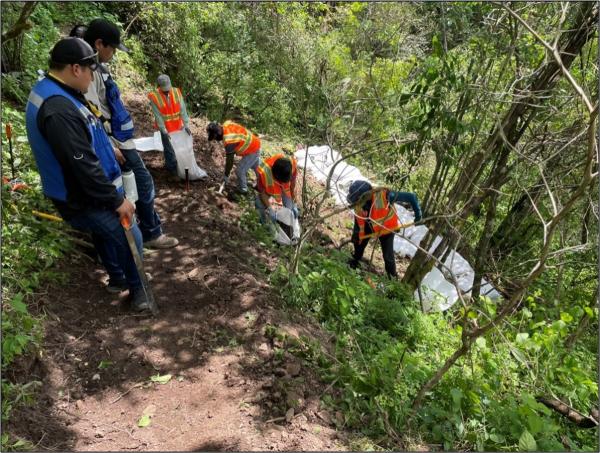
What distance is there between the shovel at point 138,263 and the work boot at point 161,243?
83cm

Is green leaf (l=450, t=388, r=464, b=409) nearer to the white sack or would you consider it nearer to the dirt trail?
the dirt trail

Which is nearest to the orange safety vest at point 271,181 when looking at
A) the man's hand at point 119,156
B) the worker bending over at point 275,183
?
the worker bending over at point 275,183

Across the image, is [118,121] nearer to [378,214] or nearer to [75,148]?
[75,148]

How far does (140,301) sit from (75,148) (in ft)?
4.27

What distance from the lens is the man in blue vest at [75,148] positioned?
2.66m

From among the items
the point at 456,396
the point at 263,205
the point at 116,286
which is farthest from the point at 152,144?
the point at 456,396

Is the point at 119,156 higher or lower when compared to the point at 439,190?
higher

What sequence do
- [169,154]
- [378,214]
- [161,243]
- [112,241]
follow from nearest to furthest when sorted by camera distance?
[112,241] → [161,243] → [378,214] → [169,154]

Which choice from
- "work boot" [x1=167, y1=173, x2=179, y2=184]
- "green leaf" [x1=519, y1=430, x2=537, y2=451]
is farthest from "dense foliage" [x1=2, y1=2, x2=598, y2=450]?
"work boot" [x1=167, y1=173, x2=179, y2=184]

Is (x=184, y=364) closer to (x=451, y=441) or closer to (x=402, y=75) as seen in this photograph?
(x=451, y=441)

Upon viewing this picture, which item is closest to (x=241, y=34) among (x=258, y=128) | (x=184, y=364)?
(x=258, y=128)

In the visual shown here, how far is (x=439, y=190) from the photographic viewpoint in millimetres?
5984

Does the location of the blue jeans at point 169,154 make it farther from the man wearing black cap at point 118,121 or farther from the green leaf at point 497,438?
the green leaf at point 497,438

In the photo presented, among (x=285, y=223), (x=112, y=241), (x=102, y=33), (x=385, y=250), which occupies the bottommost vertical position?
(x=385, y=250)
